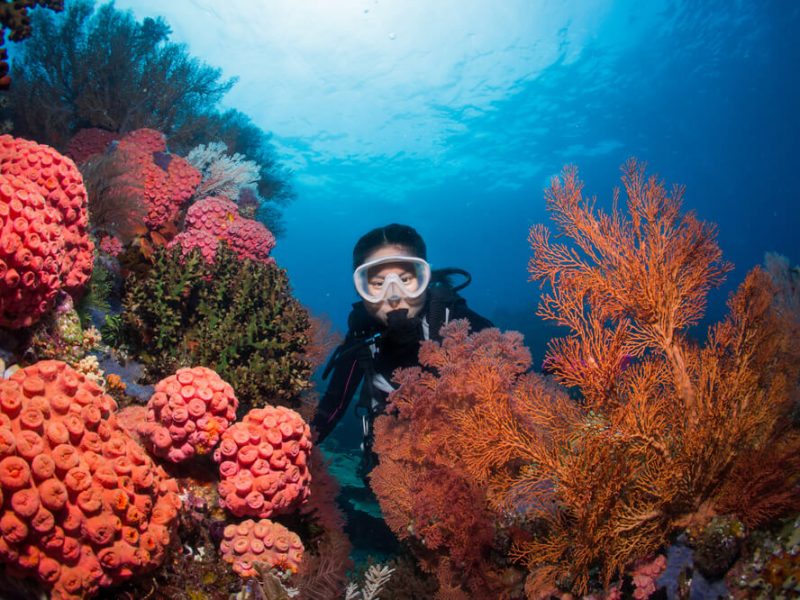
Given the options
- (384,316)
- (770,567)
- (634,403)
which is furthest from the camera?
(384,316)

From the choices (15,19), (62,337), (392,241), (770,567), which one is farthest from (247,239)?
(770,567)

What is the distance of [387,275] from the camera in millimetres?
5273

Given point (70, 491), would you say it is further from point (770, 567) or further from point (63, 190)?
point (770, 567)

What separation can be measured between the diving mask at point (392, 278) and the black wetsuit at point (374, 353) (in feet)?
0.85

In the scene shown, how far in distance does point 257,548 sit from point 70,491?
4.03 ft

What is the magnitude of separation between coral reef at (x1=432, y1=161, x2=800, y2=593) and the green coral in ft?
6.01

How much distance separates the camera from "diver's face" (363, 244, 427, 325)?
17.3 feet

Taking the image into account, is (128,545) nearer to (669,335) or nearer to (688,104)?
(669,335)

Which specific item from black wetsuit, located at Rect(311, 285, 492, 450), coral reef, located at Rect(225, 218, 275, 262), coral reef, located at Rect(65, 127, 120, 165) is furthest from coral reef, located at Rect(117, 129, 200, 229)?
black wetsuit, located at Rect(311, 285, 492, 450)

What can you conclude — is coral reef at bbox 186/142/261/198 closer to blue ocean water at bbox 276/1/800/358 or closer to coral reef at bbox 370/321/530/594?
coral reef at bbox 370/321/530/594

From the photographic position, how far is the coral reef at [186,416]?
8.59 ft

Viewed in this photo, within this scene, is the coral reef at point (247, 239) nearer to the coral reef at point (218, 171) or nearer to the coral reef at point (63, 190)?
the coral reef at point (218, 171)

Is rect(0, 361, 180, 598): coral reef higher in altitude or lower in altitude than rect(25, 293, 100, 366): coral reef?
lower

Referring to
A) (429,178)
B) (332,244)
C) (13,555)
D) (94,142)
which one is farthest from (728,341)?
(332,244)
